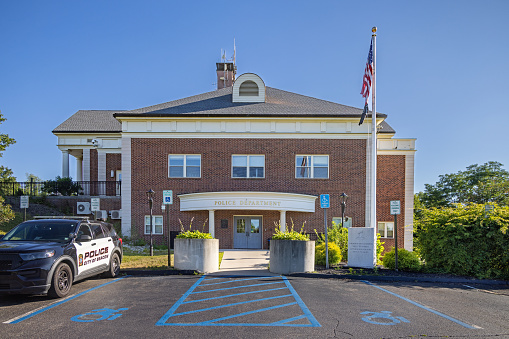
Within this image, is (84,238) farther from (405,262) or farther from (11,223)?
(11,223)

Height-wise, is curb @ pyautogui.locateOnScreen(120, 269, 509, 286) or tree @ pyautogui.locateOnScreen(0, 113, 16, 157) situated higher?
tree @ pyautogui.locateOnScreen(0, 113, 16, 157)

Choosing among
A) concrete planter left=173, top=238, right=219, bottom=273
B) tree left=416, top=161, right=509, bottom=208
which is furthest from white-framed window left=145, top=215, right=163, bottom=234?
tree left=416, top=161, right=509, bottom=208

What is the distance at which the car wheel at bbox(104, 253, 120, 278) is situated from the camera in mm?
12000

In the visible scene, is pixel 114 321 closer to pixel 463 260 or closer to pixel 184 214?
pixel 463 260

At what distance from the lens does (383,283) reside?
12102 millimetres

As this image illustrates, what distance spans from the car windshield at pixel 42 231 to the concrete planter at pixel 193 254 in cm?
392

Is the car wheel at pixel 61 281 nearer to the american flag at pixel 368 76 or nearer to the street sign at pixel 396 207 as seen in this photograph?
the street sign at pixel 396 207

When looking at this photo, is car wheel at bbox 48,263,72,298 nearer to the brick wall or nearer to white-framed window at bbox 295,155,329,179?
white-framed window at bbox 295,155,329,179

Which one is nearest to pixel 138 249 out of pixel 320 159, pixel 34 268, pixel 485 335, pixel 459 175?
pixel 320 159

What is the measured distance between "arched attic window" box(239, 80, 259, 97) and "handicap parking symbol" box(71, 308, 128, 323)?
1978cm

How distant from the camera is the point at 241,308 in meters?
8.27

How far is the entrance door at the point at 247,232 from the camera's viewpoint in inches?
934

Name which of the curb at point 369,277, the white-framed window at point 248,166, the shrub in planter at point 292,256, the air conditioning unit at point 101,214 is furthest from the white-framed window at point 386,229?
the air conditioning unit at point 101,214

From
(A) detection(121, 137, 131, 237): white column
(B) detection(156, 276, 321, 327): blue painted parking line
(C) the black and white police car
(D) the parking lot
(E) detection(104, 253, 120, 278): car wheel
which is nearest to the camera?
(D) the parking lot
